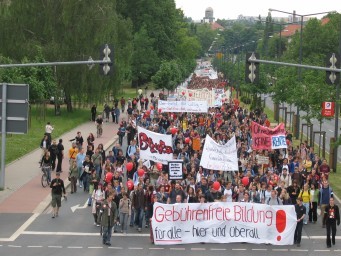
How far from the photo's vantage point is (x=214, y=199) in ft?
71.8

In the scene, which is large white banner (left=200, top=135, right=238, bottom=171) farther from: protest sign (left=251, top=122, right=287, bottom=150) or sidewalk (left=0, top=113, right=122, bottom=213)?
sidewalk (left=0, top=113, right=122, bottom=213)

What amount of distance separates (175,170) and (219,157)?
256 centimetres

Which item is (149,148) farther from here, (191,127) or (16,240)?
(191,127)

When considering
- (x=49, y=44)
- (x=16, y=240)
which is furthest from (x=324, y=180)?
(x=49, y=44)

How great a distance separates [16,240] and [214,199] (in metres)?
5.37

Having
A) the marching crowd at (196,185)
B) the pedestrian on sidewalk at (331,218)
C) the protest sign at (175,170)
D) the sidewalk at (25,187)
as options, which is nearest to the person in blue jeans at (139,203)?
the marching crowd at (196,185)

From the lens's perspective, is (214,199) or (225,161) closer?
(214,199)

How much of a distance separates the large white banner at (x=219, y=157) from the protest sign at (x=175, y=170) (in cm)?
192

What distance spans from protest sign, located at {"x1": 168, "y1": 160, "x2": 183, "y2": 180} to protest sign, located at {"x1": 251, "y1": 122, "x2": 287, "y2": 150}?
680 cm

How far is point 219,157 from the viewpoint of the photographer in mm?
25922

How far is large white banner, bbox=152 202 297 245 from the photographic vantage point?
20.3 m

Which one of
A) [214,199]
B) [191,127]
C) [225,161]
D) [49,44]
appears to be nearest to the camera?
[214,199]

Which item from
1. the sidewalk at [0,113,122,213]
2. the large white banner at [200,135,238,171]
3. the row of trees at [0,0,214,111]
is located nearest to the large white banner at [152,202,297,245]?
the large white banner at [200,135,238,171]

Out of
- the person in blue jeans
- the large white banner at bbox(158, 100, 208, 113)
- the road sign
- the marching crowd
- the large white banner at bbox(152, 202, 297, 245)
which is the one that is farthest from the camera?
the large white banner at bbox(158, 100, 208, 113)
